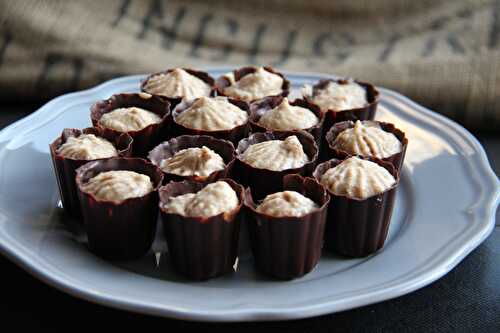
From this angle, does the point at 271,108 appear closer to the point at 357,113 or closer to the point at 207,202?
the point at 357,113

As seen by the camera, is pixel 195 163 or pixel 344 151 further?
pixel 344 151

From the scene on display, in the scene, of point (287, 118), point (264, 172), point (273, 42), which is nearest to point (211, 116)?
point (287, 118)

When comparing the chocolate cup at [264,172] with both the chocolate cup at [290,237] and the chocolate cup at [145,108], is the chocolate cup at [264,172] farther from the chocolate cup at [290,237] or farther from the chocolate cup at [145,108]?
the chocolate cup at [145,108]

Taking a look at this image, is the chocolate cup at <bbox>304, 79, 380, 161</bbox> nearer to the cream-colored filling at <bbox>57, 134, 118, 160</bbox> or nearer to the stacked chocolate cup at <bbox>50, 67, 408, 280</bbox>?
the stacked chocolate cup at <bbox>50, 67, 408, 280</bbox>

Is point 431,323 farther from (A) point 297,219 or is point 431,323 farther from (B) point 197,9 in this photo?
(B) point 197,9

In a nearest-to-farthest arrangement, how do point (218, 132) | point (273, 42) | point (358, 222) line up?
point (358, 222) → point (218, 132) → point (273, 42)

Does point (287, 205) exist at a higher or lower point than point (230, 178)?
higher

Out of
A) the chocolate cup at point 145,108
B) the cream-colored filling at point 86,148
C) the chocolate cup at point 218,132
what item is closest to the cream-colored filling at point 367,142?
the chocolate cup at point 218,132

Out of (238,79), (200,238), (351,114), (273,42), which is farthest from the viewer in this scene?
(273,42)
